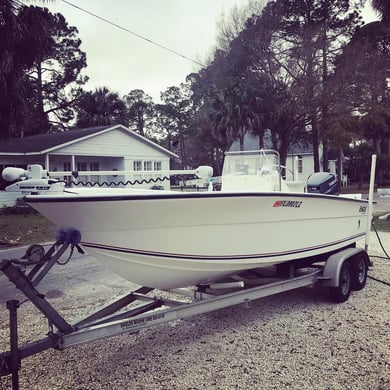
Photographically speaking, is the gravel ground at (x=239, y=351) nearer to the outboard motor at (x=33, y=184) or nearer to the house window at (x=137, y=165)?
the outboard motor at (x=33, y=184)

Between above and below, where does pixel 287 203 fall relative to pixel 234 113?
below

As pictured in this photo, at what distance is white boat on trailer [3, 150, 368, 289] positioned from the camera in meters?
3.03

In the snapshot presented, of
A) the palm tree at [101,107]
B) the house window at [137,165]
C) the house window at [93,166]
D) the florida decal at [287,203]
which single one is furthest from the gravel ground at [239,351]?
the palm tree at [101,107]

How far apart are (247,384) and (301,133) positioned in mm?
27108

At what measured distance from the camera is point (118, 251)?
3232 mm

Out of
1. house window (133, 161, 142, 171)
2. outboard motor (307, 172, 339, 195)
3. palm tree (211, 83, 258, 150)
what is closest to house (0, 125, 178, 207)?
house window (133, 161, 142, 171)

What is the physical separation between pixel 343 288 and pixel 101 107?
27.7 m

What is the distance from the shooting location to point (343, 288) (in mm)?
4562

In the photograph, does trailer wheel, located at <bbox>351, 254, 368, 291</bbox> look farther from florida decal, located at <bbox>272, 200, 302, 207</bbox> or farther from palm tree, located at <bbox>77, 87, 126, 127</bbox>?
palm tree, located at <bbox>77, 87, 126, 127</bbox>

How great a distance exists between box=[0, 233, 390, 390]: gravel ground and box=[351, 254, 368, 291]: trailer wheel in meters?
0.16

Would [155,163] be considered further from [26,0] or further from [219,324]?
[219,324]

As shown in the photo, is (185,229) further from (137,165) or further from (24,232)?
(137,165)

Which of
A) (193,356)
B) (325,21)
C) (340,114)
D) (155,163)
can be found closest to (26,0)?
(193,356)

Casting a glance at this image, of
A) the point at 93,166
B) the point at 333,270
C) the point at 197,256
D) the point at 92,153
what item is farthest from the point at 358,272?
the point at 93,166
